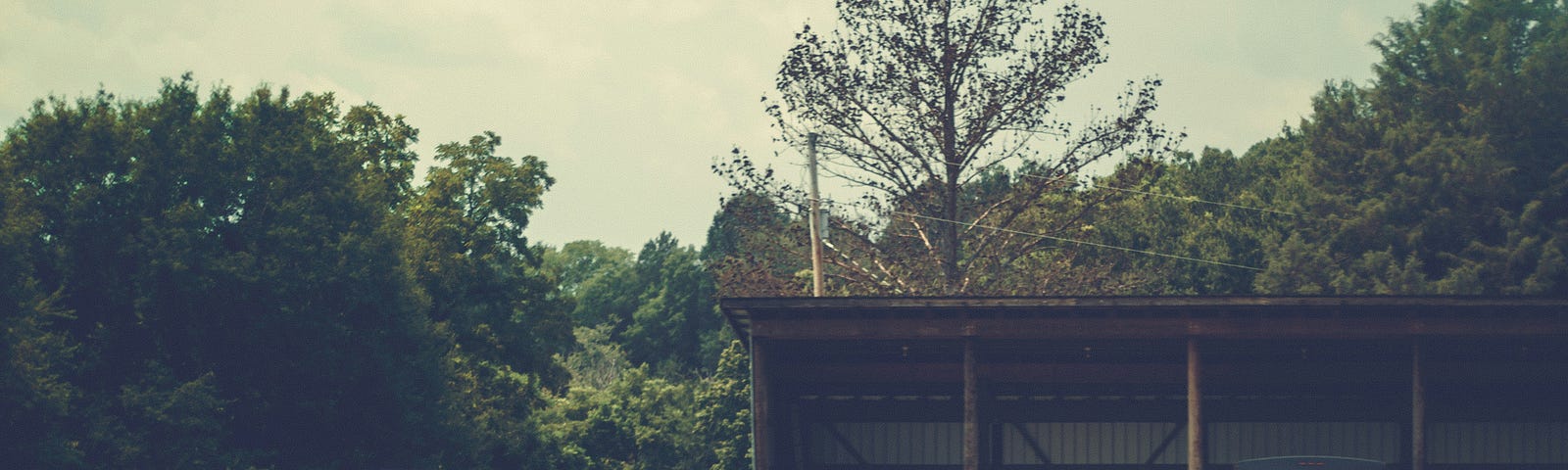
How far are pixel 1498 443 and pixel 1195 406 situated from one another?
784 cm

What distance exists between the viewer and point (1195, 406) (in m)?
24.5

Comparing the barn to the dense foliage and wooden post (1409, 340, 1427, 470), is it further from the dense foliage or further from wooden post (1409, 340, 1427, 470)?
the dense foliage

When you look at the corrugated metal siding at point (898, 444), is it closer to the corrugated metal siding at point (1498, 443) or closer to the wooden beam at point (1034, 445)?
the wooden beam at point (1034, 445)

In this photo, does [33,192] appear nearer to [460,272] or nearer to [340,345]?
[340,345]

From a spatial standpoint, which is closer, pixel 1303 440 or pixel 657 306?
pixel 1303 440

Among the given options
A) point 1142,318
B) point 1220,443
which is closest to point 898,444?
point 1220,443

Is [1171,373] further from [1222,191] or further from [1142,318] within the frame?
[1222,191]

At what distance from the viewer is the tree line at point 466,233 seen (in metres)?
36.8

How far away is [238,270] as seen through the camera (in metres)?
37.2

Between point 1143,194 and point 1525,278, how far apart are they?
2246 cm

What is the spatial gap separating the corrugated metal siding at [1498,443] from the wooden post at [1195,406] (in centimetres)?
687

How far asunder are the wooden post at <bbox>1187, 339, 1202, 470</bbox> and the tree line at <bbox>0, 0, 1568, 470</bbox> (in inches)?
709

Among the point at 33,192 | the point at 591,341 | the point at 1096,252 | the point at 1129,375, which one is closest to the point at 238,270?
the point at 33,192

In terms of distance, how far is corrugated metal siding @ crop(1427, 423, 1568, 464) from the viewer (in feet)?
94.6
